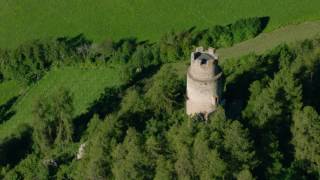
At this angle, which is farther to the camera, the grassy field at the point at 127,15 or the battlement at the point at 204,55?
the grassy field at the point at 127,15

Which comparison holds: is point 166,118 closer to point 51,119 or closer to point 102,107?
point 51,119

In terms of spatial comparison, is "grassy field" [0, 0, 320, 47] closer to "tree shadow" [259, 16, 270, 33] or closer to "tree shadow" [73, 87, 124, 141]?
"tree shadow" [259, 16, 270, 33]

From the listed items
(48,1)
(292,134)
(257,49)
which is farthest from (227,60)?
(48,1)

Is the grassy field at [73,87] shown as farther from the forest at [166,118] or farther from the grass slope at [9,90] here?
the grass slope at [9,90]

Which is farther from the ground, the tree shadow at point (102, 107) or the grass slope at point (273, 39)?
the grass slope at point (273, 39)

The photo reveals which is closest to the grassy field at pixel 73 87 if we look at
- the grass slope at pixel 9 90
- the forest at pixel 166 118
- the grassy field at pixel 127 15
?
the forest at pixel 166 118

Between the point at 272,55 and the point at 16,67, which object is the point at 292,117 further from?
the point at 16,67
